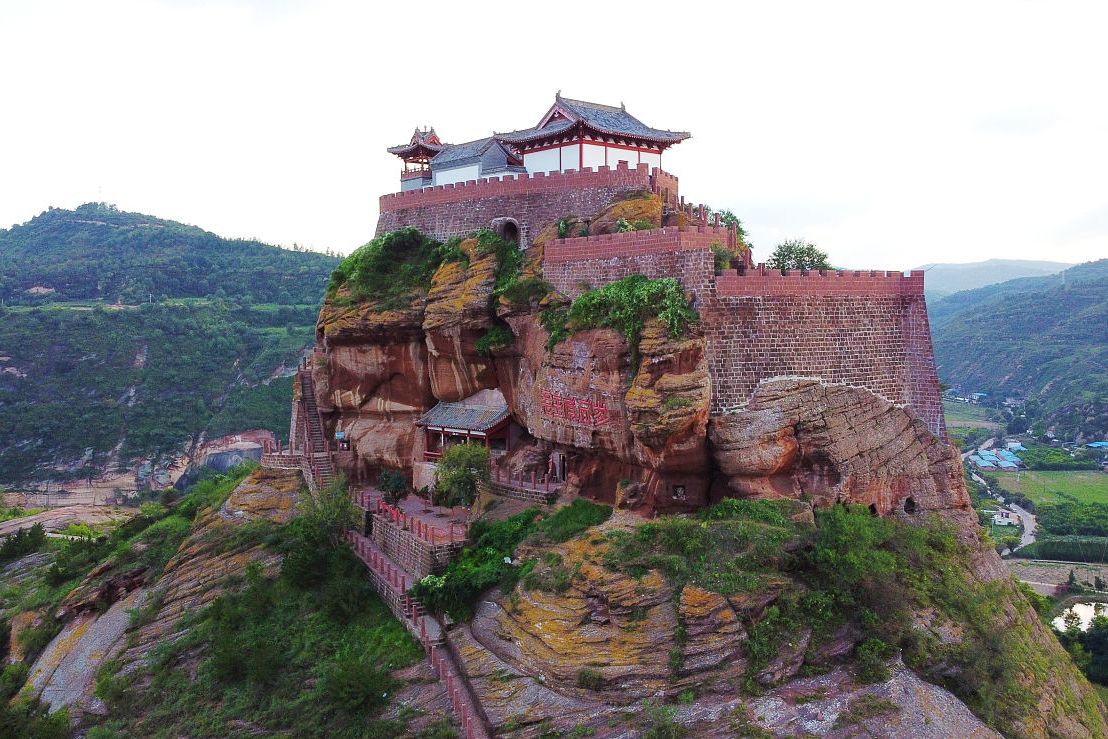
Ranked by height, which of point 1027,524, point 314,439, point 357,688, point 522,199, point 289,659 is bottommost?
point 1027,524

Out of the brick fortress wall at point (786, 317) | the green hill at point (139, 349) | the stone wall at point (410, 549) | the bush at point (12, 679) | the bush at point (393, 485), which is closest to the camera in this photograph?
the brick fortress wall at point (786, 317)

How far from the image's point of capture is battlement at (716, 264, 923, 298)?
21.0m

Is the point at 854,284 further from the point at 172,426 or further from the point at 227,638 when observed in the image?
the point at 172,426

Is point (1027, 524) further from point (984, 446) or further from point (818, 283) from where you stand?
point (818, 283)

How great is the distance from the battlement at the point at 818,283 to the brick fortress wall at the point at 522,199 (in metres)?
7.12

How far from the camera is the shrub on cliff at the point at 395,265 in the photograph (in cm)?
2939

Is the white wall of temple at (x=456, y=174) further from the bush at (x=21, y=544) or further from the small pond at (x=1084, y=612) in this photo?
the small pond at (x=1084, y=612)

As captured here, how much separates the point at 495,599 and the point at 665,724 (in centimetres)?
618

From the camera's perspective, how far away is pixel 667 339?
802 inches

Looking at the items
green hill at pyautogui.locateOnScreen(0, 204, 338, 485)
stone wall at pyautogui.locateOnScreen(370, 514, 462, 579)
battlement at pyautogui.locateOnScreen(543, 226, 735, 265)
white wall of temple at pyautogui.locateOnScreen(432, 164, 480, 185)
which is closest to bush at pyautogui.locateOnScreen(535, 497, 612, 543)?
stone wall at pyautogui.locateOnScreen(370, 514, 462, 579)

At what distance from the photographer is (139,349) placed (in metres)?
73.9

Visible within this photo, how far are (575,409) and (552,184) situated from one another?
31.0 ft

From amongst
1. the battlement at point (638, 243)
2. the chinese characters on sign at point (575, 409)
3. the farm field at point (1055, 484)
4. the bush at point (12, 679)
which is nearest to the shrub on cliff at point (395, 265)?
the battlement at point (638, 243)

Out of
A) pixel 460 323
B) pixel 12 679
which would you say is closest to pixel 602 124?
pixel 460 323
